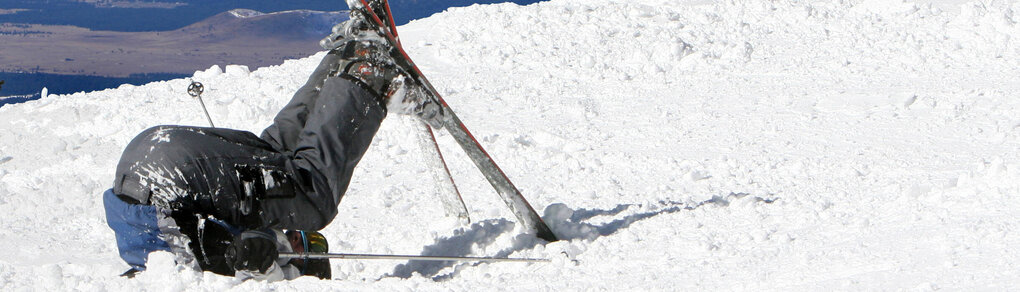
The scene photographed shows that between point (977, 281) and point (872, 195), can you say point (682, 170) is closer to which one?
point (872, 195)

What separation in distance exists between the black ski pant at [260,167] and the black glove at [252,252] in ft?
0.56

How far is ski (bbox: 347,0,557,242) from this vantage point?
3164 millimetres

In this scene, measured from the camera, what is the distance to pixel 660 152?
454cm

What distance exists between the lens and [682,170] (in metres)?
4.18

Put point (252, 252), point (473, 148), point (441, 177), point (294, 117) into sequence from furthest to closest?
point (441, 177) → point (473, 148) → point (294, 117) → point (252, 252)

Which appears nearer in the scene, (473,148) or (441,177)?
Answer: (473,148)

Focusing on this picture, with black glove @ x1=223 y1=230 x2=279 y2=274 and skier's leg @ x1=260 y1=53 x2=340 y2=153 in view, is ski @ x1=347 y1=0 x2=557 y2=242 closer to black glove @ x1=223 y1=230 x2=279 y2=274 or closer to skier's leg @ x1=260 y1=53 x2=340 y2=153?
skier's leg @ x1=260 y1=53 x2=340 y2=153

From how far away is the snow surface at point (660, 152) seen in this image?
2.72 meters

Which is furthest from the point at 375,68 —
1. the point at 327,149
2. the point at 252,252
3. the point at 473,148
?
the point at 252,252

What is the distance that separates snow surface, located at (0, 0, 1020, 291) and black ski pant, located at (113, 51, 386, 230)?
252 millimetres

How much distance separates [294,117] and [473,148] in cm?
63

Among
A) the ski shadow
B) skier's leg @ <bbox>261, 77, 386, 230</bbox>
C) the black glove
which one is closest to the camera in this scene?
the black glove

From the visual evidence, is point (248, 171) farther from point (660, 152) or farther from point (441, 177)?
point (660, 152)

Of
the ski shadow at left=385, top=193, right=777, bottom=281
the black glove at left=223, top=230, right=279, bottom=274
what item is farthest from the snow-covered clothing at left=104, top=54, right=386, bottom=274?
the ski shadow at left=385, top=193, right=777, bottom=281
